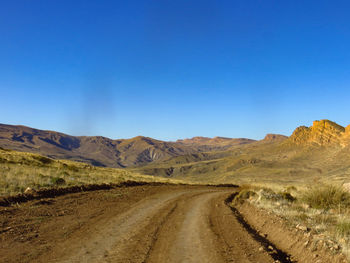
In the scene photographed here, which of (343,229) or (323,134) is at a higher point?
(323,134)

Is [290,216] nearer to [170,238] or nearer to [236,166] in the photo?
[170,238]

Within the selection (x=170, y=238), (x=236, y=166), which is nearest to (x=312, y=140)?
(x=236, y=166)

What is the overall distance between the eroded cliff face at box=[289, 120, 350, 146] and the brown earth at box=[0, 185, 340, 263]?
161 metres

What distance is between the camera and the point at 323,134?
17312cm

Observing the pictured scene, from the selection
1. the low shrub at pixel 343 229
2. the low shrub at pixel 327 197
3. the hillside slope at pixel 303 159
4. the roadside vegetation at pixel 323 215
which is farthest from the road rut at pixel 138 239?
the hillside slope at pixel 303 159

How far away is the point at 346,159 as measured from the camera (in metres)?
122

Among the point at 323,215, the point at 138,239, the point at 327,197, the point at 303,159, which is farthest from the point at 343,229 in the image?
the point at 303,159

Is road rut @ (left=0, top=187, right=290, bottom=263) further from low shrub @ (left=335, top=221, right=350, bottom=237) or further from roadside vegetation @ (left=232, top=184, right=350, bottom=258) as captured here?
low shrub @ (left=335, top=221, right=350, bottom=237)

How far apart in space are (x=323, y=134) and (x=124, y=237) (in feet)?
624

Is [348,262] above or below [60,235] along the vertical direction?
above

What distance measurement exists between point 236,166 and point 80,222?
18998 centimetres

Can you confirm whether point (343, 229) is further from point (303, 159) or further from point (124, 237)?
point (303, 159)

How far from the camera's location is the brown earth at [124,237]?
678 centimetres

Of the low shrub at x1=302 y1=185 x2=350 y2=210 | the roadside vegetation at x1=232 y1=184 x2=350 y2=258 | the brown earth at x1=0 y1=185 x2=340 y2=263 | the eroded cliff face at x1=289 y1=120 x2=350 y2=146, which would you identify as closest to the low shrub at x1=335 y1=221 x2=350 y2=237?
the roadside vegetation at x1=232 y1=184 x2=350 y2=258
